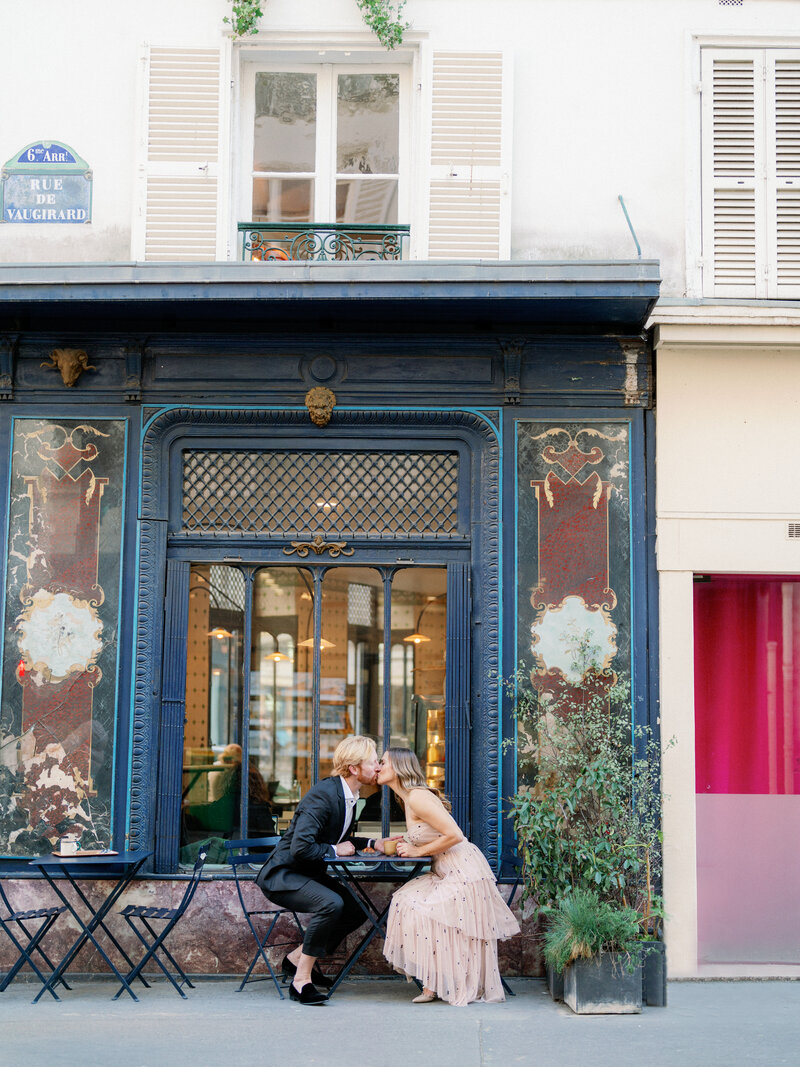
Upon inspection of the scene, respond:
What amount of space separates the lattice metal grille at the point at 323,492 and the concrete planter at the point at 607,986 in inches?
113

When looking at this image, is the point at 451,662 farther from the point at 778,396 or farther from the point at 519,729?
the point at 778,396

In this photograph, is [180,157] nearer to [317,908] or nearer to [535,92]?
Answer: [535,92]

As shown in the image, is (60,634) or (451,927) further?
(60,634)

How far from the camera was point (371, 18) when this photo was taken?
26.6 feet

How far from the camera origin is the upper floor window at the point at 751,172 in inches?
323

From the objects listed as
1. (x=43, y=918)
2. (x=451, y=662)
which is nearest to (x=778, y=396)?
(x=451, y=662)

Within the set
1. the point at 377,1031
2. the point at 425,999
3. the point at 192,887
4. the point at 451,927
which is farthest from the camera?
the point at 192,887

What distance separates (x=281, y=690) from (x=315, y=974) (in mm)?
1870

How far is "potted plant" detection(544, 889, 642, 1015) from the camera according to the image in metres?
6.53

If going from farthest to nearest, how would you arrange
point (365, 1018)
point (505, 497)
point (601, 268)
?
point (505, 497), point (601, 268), point (365, 1018)

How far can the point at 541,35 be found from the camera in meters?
8.30

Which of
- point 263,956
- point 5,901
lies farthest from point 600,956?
point 5,901

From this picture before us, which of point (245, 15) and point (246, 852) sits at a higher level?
point (245, 15)

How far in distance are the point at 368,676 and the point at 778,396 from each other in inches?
128
